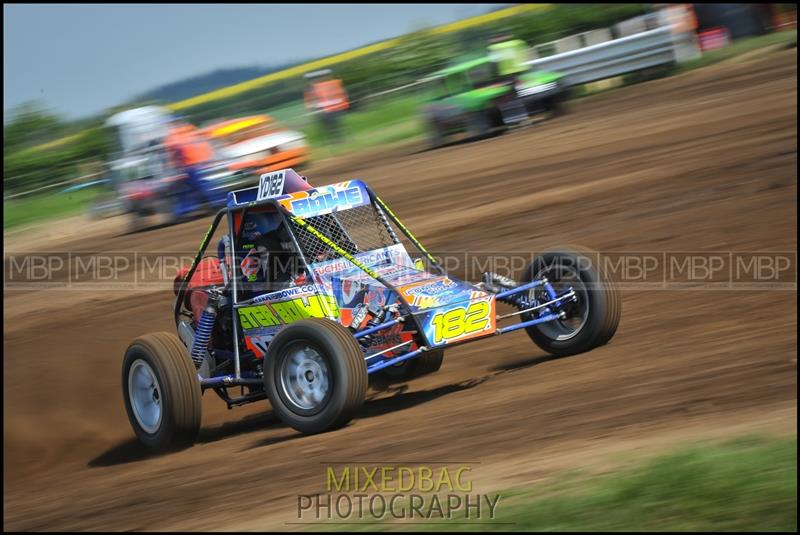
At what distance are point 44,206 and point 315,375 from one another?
737 inches

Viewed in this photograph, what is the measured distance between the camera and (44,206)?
23.5m

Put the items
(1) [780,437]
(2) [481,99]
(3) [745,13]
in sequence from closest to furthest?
(1) [780,437] < (2) [481,99] < (3) [745,13]

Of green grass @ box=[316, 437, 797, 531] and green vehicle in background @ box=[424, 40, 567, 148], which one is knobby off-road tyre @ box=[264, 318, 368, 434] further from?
green vehicle in background @ box=[424, 40, 567, 148]

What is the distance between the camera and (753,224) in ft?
32.1

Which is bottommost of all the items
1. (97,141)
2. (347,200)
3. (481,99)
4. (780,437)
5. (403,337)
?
Result: (780,437)

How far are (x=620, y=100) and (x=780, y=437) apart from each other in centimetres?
1441

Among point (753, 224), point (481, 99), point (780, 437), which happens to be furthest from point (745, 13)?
point (780, 437)

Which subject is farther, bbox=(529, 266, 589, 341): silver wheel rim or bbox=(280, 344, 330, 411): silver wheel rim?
A: bbox=(529, 266, 589, 341): silver wheel rim

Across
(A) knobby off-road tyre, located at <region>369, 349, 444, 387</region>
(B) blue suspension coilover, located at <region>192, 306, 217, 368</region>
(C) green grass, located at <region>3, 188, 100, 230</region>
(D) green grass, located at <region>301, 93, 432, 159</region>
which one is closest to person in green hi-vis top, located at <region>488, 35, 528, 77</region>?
(D) green grass, located at <region>301, 93, 432, 159</region>

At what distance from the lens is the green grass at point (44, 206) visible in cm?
2218

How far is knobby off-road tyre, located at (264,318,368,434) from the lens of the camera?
20.0 ft

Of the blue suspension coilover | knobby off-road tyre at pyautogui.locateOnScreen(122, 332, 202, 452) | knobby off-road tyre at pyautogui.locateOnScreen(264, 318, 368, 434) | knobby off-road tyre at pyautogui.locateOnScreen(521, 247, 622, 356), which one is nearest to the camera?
knobby off-road tyre at pyautogui.locateOnScreen(264, 318, 368, 434)

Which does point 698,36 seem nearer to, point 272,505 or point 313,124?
point 313,124

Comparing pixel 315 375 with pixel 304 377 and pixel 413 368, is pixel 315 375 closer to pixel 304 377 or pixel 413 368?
pixel 304 377
